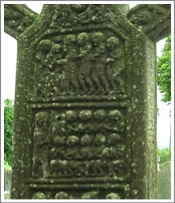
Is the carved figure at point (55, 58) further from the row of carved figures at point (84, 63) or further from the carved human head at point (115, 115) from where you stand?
the carved human head at point (115, 115)

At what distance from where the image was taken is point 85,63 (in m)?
4.34

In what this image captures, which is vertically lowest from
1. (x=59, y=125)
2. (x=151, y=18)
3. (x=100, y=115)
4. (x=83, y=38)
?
(x=59, y=125)

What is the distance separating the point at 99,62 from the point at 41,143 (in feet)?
3.43

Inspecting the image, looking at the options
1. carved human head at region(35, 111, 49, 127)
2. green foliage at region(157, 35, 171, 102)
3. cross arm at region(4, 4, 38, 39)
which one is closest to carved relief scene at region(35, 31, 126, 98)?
carved human head at region(35, 111, 49, 127)

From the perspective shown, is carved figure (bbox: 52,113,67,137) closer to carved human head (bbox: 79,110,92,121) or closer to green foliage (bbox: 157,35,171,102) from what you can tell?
carved human head (bbox: 79,110,92,121)

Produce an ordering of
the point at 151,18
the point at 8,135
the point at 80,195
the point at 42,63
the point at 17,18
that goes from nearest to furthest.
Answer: the point at 80,195 < the point at 151,18 < the point at 42,63 < the point at 17,18 < the point at 8,135

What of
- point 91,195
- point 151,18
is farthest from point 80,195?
point 151,18

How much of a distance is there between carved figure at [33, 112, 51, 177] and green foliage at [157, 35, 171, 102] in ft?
37.6

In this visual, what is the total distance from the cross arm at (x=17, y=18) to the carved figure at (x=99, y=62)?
791 mm

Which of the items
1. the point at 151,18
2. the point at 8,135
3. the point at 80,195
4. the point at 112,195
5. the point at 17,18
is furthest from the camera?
the point at 8,135

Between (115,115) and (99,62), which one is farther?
(99,62)

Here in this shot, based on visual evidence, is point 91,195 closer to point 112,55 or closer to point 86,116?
point 86,116

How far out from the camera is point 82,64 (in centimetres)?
435

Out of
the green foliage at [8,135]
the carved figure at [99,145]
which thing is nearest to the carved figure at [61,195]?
the carved figure at [99,145]
